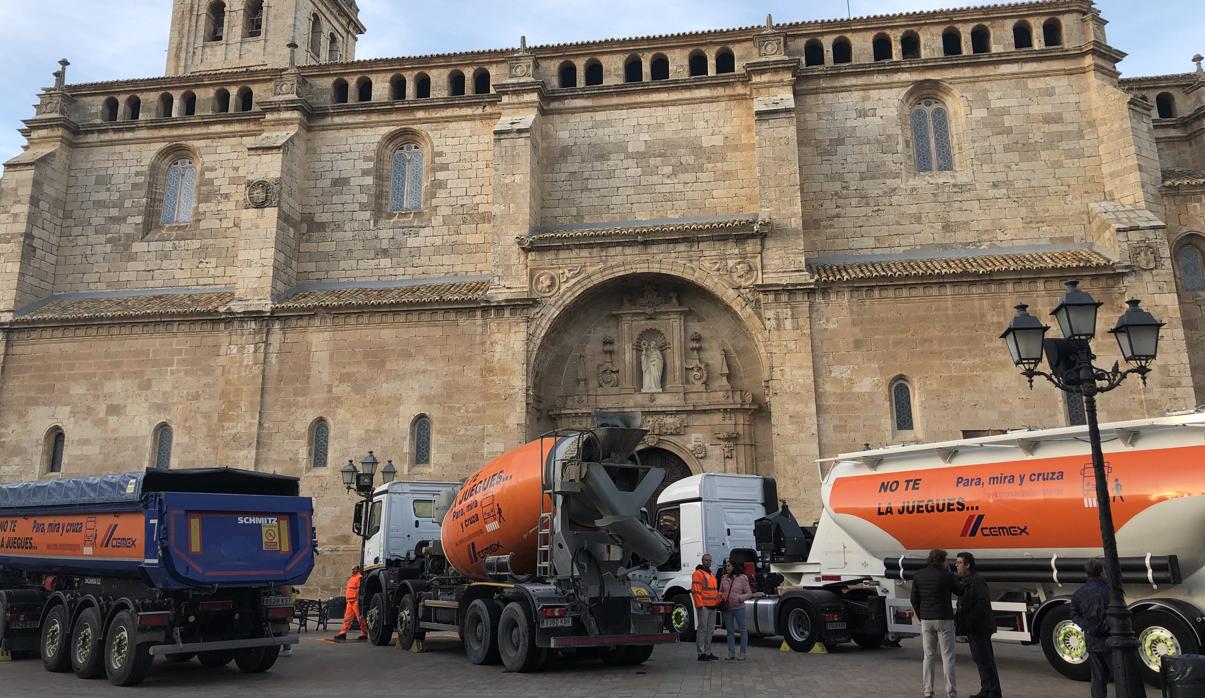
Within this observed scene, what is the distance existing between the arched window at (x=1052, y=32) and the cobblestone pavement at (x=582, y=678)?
1745cm

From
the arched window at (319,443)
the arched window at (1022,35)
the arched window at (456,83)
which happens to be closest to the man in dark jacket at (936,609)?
the arched window at (319,443)

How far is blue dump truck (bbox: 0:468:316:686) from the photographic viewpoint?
35.3 feet

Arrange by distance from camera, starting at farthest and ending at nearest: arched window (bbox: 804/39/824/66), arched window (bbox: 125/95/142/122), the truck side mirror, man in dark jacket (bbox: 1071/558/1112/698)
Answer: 1. arched window (bbox: 125/95/142/122)
2. arched window (bbox: 804/39/824/66)
3. the truck side mirror
4. man in dark jacket (bbox: 1071/558/1112/698)

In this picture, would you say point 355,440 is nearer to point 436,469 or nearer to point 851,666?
point 436,469

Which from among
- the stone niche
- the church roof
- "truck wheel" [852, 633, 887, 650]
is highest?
the church roof

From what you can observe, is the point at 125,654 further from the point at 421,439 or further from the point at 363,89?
the point at 363,89

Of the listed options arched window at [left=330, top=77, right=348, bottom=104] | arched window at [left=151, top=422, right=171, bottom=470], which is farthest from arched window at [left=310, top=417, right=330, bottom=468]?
arched window at [left=330, top=77, right=348, bottom=104]

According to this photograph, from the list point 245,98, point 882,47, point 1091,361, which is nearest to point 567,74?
point 882,47

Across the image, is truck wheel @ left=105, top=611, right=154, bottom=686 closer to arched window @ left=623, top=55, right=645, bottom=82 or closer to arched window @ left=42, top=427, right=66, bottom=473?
arched window @ left=42, top=427, right=66, bottom=473

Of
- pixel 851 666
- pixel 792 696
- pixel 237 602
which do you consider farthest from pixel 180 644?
pixel 851 666

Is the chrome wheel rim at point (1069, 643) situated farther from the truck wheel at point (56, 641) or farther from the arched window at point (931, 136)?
the arched window at point (931, 136)

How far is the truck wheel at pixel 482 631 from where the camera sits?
12.0 meters

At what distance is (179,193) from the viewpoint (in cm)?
2666

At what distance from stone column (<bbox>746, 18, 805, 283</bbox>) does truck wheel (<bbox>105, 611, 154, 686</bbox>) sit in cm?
1571
